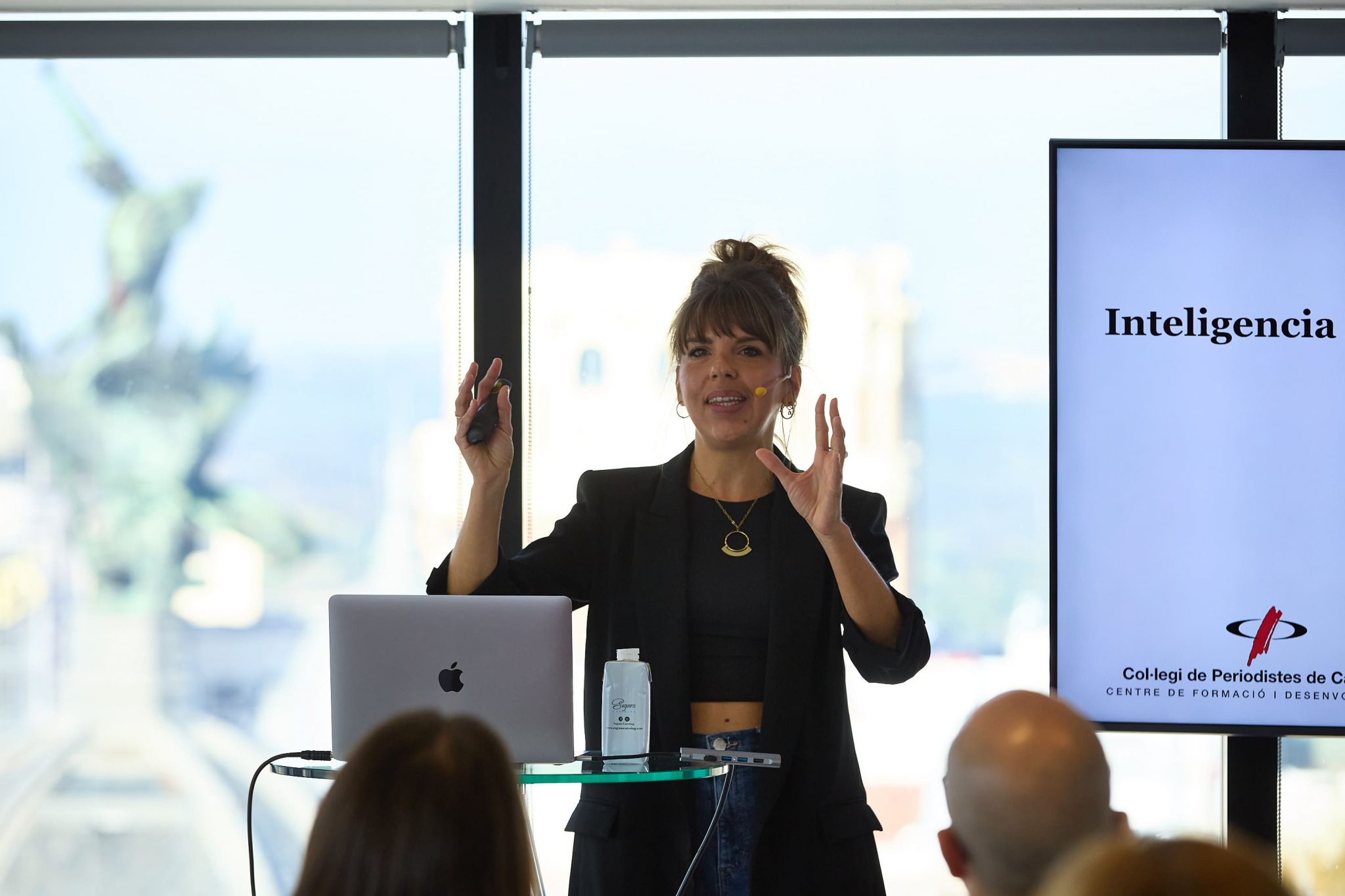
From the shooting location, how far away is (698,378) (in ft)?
8.77

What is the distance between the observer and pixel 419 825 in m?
1.02

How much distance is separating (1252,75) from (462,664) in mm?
2899

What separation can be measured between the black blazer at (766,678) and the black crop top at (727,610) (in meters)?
0.03

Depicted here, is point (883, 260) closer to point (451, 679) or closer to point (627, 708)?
point (627, 708)

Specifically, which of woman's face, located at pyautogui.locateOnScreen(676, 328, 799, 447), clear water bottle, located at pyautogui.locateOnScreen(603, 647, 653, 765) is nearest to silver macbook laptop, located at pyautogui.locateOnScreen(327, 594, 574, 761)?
clear water bottle, located at pyautogui.locateOnScreen(603, 647, 653, 765)

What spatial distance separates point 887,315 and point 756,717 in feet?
5.11

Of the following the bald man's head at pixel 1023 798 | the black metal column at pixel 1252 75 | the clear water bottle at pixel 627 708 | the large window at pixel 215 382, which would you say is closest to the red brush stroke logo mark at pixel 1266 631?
the black metal column at pixel 1252 75

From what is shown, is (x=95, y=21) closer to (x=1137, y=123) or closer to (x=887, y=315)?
(x=887, y=315)

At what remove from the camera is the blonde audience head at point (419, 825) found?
39.6 inches

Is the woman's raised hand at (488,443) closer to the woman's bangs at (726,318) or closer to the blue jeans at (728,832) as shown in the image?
the woman's bangs at (726,318)

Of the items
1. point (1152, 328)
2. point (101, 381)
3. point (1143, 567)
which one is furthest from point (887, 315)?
point (101, 381)

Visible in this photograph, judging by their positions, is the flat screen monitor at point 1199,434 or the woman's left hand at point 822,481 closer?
the woman's left hand at point 822,481

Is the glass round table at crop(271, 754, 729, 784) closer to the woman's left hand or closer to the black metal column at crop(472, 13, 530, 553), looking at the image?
the woman's left hand

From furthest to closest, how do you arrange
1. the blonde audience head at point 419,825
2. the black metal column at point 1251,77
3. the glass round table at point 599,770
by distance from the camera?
the black metal column at point 1251,77 → the glass round table at point 599,770 → the blonde audience head at point 419,825
